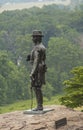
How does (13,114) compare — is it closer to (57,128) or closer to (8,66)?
(57,128)

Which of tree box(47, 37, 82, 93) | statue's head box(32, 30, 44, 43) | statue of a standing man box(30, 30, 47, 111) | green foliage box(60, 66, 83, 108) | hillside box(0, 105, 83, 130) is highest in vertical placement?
statue's head box(32, 30, 44, 43)

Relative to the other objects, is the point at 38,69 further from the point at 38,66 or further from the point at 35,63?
the point at 35,63

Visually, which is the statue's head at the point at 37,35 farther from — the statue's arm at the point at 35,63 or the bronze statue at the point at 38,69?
the statue's arm at the point at 35,63

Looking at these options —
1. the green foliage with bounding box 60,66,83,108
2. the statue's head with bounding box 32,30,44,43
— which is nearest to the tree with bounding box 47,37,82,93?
the green foliage with bounding box 60,66,83,108

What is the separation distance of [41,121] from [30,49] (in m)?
74.9

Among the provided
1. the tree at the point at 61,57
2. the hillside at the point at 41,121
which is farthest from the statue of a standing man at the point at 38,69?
the tree at the point at 61,57

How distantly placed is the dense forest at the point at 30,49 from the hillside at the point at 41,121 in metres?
53.7

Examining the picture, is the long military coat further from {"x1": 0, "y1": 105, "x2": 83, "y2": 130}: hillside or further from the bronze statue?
{"x1": 0, "y1": 105, "x2": 83, "y2": 130}: hillside

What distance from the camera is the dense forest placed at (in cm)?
7438

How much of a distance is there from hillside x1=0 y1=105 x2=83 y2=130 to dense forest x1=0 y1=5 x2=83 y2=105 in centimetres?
5372

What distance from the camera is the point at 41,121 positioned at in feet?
42.8

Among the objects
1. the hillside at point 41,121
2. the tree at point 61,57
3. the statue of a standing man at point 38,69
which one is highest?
the statue of a standing man at point 38,69

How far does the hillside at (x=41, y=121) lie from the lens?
41.7ft

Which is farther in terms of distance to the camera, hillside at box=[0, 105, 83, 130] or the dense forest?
the dense forest
